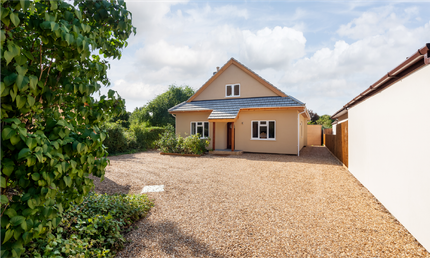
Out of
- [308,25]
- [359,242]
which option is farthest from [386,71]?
[308,25]

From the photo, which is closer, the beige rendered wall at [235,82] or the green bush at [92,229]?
the green bush at [92,229]

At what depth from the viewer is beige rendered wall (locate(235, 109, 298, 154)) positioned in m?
14.6

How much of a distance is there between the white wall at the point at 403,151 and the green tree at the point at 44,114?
4955 mm

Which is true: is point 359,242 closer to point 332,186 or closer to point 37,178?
point 332,186

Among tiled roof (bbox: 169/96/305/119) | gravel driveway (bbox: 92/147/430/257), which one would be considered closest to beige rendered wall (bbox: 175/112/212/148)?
tiled roof (bbox: 169/96/305/119)

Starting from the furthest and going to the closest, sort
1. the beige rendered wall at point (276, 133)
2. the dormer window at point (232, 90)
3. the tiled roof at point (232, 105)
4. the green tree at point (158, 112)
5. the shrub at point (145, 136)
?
the green tree at point (158, 112) → the shrub at point (145, 136) → the dormer window at point (232, 90) → the tiled roof at point (232, 105) → the beige rendered wall at point (276, 133)

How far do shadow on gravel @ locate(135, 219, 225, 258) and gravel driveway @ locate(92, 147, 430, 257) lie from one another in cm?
2

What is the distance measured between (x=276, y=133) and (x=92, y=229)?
43.4 ft

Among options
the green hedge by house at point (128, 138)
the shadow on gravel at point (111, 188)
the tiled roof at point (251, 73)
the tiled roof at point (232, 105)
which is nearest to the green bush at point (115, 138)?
the green hedge by house at point (128, 138)

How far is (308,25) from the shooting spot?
8828mm

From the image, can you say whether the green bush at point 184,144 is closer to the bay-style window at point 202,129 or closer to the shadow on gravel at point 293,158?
the shadow on gravel at point 293,158

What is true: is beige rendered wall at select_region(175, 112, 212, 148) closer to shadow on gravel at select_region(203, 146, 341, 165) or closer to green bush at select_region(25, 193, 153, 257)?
shadow on gravel at select_region(203, 146, 341, 165)

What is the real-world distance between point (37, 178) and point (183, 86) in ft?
108

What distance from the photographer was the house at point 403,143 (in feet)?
11.6
